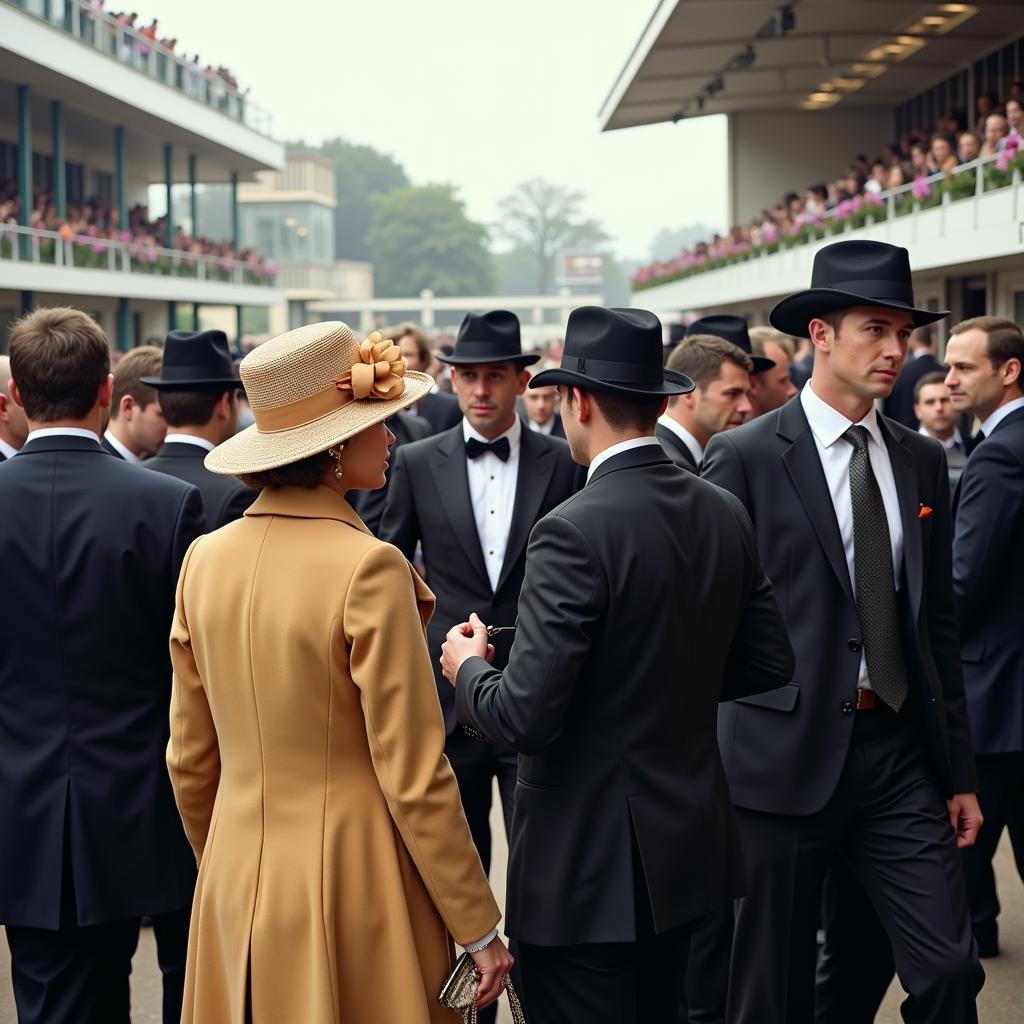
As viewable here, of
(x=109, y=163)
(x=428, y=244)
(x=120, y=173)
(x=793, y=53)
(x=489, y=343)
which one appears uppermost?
(x=428, y=244)

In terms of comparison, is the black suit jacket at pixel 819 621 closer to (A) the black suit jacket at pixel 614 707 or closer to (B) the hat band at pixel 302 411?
(A) the black suit jacket at pixel 614 707

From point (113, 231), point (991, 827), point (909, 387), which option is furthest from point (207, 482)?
point (113, 231)

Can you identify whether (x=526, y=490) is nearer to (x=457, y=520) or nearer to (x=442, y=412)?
(x=457, y=520)

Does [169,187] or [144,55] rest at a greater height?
Answer: [144,55]

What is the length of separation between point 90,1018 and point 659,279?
4284 centimetres

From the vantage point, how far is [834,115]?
39125mm

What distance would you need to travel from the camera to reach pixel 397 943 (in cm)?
312

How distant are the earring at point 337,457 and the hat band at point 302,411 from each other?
84 mm

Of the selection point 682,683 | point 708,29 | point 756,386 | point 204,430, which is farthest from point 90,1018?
point 708,29

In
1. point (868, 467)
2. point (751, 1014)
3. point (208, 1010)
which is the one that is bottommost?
point (751, 1014)

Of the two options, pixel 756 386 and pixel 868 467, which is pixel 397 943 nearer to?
pixel 868 467

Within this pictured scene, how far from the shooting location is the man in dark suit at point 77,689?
12.8 feet

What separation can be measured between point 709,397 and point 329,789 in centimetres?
342

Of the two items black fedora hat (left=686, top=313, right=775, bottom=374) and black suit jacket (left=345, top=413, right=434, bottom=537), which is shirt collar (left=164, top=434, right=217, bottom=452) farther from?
black fedora hat (left=686, top=313, right=775, bottom=374)
